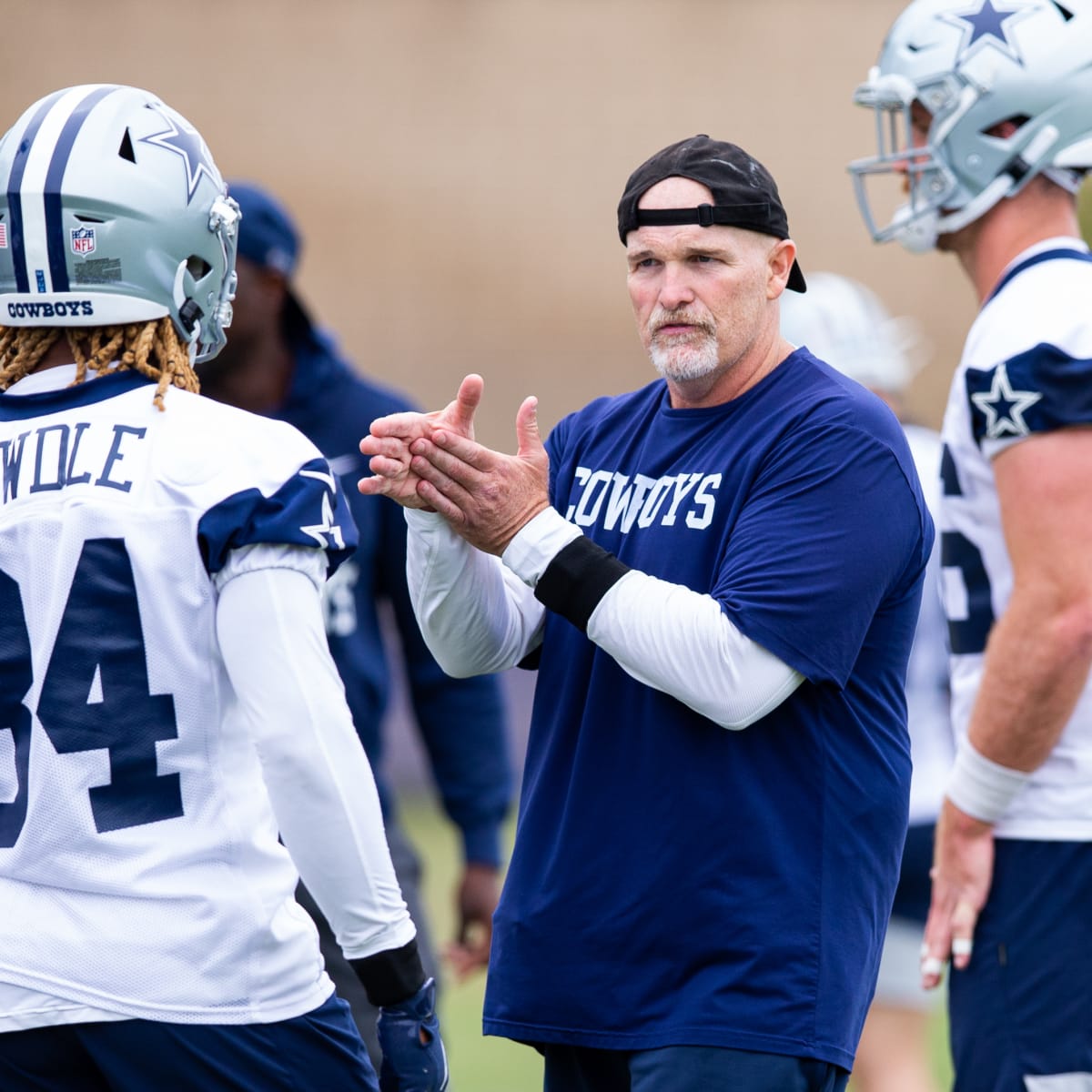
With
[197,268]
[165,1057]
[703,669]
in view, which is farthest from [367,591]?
[165,1057]

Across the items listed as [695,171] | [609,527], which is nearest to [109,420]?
[609,527]

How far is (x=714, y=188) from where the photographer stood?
2.67 metres

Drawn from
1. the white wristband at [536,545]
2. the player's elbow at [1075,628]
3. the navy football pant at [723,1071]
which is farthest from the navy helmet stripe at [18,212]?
the player's elbow at [1075,628]

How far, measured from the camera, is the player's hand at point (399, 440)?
99.8 inches

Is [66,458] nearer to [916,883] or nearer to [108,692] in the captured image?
[108,692]

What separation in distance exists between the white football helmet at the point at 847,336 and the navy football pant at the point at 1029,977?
217 cm

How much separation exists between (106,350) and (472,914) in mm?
2318

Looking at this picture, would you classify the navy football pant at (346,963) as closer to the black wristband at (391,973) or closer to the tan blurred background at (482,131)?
the black wristband at (391,973)

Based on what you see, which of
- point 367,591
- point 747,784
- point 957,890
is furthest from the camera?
point 367,591

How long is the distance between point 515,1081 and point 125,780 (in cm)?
365

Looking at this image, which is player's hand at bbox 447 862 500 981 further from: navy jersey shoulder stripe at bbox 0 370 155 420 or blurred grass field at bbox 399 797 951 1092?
navy jersey shoulder stripe at bbox 0 370 155 420

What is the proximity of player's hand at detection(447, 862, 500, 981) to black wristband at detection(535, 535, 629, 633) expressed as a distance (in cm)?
196

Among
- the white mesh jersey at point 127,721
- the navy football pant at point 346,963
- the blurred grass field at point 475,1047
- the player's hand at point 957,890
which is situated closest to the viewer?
the white mesh jersey at point 127,721

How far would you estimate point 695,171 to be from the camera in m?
2.68
